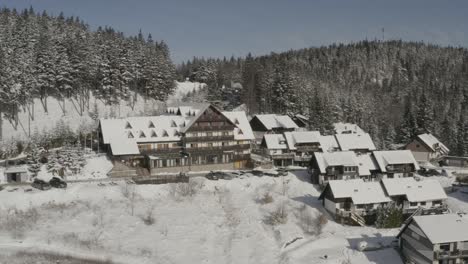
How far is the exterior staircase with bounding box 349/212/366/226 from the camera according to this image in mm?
54719

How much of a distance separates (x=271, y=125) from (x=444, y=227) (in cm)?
4991

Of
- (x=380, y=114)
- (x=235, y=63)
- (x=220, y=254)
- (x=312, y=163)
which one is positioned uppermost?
(x=235, y=63)

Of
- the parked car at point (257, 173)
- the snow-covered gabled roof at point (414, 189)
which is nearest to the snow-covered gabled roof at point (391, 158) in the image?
the snow-covered gabled roof at point (414, 189)

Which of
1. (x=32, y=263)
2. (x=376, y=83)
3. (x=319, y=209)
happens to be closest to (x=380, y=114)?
(x=376, y=83)

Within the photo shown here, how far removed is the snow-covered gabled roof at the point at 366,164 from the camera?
6762 centimetres

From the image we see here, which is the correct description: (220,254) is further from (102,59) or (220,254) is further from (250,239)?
(102,59)

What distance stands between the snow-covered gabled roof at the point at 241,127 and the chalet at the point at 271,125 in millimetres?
A: 10957

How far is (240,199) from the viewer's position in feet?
195

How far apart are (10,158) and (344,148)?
54954 millimetres

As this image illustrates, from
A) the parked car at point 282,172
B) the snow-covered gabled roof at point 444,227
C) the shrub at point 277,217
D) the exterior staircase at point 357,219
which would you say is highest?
the parked car at point 282,172

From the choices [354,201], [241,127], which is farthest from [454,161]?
[241,127]

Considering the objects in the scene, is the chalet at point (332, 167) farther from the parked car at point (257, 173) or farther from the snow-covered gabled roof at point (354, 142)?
the snow-covered gabled roof at point (354, 142)

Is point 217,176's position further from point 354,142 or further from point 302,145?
point 354,142

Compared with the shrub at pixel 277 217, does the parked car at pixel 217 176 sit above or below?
above
